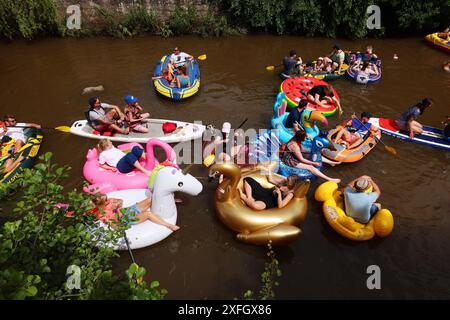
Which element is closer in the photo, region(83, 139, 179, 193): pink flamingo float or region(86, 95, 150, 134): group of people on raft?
region(83, 139, 179, 193): pink flamingo float

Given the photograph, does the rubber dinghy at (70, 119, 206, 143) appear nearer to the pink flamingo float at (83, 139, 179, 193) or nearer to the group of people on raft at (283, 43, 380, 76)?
the pink flamingo float at (83, 139, 179, 193)

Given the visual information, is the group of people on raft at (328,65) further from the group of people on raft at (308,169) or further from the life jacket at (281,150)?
the life jacket at (281,150)

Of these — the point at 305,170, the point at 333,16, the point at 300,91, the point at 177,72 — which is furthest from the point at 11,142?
the point at 333,16

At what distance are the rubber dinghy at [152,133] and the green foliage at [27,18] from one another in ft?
25.9

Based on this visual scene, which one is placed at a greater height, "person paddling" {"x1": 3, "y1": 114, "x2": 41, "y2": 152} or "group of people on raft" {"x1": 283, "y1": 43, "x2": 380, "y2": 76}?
"group of people on raft" {"x1": 283, "y1": 43, "x2": 380, "y2": 76}

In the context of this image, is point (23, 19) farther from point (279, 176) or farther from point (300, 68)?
point (279, 176)

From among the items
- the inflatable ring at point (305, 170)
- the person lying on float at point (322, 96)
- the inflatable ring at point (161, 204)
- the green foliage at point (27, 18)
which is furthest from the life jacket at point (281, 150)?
the green foliage at point (27, 18)

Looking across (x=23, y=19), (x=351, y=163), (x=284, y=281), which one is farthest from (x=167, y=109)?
(x=23, y=19)

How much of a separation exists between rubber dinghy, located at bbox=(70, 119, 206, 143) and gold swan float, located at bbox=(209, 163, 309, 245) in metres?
2.86

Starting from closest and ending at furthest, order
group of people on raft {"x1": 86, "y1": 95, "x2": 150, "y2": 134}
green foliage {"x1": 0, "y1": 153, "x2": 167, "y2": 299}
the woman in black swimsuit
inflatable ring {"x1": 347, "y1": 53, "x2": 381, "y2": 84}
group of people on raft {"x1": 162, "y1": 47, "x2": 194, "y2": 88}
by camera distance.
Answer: green foliage {"x1": 0, "y1": 153, "x2": 167, "y2": 299} → the woman in black swimsuit → group of people on raft {"x1": 86, "y1": 95, "x2": 150, "y2": 134} → group of people on raft {"x1": 162, "y1": 47, "x2": 194, "y2": 88} → inflatable ring {"x1": 347, "y1": 53, "x2": 381, "y2": 84}

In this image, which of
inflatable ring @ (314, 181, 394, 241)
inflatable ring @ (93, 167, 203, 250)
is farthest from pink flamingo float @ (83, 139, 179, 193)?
inflatable ring @ (314, 181, 394, 241)

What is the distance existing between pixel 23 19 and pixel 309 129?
42.9 feet

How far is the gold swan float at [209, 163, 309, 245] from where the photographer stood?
18.6 feet

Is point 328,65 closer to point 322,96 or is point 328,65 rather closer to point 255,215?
point 322,96
